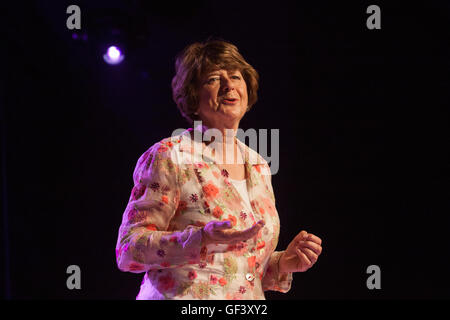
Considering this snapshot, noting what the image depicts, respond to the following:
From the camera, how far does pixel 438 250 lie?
8.74 ft

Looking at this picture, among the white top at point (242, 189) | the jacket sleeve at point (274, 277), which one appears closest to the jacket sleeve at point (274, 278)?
the jacket sleeve at point (274, 277)

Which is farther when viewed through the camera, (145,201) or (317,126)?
(317,126)

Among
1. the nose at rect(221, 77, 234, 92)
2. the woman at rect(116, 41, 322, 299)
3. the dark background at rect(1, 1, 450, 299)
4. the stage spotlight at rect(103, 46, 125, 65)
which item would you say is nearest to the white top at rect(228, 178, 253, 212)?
the woman at rect(116, 41, 322, 299)

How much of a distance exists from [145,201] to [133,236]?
0.12 m

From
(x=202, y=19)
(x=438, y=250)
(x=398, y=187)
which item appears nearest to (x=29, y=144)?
(x=202, y=19)

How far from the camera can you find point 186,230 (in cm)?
123

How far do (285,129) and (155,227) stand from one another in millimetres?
1571

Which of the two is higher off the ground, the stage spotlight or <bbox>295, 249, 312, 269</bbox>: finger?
the stage spotlight

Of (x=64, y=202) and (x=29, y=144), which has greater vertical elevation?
(x=29, y=144)

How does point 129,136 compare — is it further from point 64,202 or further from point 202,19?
point 202,19

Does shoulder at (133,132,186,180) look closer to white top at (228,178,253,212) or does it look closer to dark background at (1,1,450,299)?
white top at (228,178,253,212)

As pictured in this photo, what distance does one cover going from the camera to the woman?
4.04ft

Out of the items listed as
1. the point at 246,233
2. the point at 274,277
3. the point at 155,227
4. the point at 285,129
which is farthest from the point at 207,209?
the point at 285,129

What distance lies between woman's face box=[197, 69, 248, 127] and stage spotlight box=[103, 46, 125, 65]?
1147 millimetres
